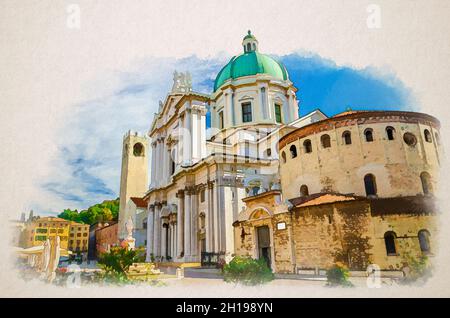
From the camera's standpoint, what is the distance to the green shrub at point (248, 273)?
805 centimetres

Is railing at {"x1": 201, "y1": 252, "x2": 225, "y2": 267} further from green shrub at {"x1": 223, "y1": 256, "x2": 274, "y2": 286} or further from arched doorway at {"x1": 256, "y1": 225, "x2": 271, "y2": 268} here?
green shrub at {"x1": 223, "y1": 256, "x2": 274, "y2": 286}

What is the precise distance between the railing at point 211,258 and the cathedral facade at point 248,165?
58mm

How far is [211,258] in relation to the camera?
15711 millimetres

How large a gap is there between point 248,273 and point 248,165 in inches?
382

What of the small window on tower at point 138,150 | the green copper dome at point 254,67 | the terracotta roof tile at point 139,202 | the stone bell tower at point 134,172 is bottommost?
the terracotta roof tile at point 139,202

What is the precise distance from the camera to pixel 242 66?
23516 mm

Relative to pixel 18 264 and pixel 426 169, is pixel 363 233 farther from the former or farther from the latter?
pixel 18 264

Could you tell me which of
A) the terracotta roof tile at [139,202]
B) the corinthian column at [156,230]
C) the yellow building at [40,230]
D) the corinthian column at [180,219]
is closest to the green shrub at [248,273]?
the yellow building at [40,230]

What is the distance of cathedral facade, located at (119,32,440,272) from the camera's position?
1044 cm

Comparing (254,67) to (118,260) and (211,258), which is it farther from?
(118,260)

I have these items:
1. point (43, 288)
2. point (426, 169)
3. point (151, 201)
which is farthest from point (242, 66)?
point (43, 288)

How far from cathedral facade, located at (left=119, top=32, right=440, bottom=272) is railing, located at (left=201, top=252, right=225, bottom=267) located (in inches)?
2.3

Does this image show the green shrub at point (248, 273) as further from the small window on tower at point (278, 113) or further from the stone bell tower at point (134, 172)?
the stone bell tower at point (134, 172)

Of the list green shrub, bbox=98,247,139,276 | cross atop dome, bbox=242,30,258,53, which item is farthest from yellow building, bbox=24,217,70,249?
cross atop dome, bbox=242,30,258,53
